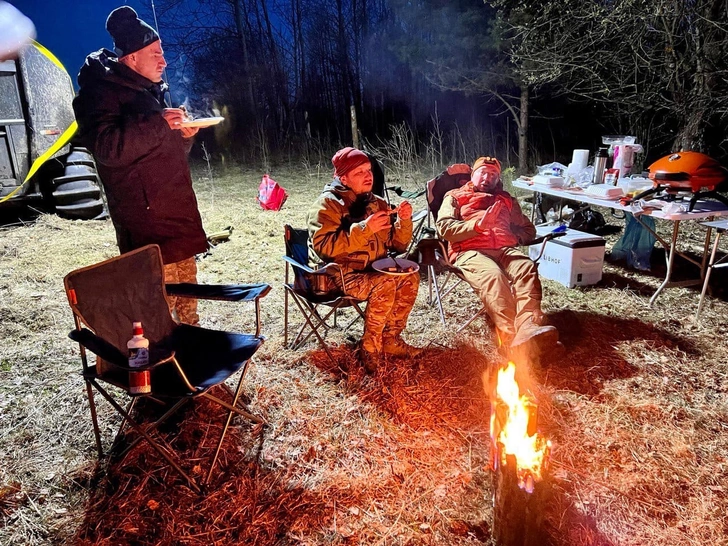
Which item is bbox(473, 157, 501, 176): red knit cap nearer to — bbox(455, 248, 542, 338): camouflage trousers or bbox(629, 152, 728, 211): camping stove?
bbox(455, 248, 542, 338): camouflage trousers

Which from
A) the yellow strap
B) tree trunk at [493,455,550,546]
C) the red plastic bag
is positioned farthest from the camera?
the red plastic bag

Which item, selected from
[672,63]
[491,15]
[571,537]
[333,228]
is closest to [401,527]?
[571,537]

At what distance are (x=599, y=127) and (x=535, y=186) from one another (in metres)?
7.31

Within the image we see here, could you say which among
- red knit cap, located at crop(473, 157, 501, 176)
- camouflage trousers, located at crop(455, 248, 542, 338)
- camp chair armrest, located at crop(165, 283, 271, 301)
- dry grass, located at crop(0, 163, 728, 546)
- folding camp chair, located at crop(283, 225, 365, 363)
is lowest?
dry grass, located at crop(0, 163, 728, 546)

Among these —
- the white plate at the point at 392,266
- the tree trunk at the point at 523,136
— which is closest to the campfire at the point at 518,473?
the white plate at the point at 392,266

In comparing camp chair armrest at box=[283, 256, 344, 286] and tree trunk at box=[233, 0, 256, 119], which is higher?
tree trunk at box=[233, 0, 256, 119]

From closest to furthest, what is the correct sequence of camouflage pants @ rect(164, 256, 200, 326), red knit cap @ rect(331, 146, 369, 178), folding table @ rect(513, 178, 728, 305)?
camouflage pants @ rect(164, 256, 200, 326) → red knit cap @ rect(331, 146, 369, 178) → folding table @ rect(513, 178, 728, 305)

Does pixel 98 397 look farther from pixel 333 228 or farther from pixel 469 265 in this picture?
pixel 469 265

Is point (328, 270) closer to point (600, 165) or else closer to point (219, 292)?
point (219, 292)

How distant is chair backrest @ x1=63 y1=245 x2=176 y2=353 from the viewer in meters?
1.91

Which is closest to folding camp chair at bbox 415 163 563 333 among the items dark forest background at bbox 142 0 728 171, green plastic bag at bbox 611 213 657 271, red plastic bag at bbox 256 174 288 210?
green plastic bag at bbox 611 213 657 271

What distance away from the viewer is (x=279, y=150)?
11703mm

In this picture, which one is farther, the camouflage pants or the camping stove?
A: the camping stove

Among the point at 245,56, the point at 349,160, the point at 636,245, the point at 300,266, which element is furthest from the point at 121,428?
the point at 245,56
